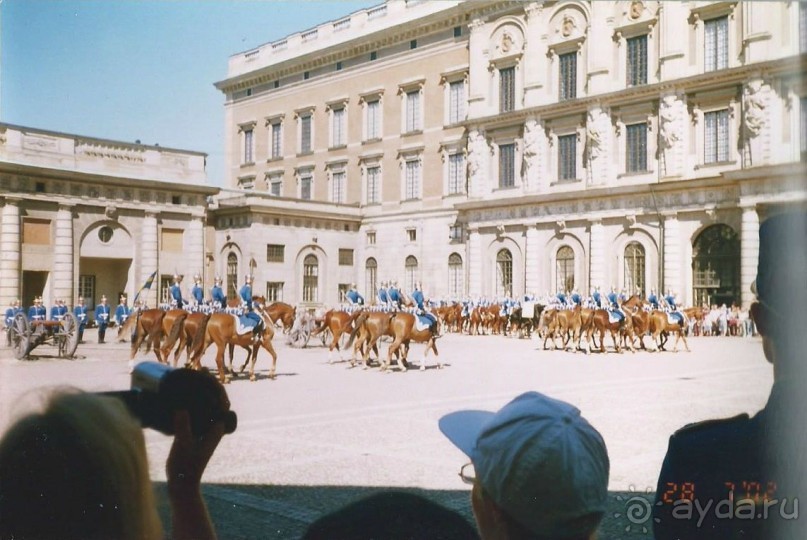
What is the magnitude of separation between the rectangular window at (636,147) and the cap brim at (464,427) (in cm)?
2067

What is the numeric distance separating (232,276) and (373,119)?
1720 mm

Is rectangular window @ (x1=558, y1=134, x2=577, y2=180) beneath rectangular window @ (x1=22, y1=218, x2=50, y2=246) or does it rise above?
above

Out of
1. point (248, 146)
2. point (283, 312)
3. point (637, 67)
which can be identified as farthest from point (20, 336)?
point (637, 67)

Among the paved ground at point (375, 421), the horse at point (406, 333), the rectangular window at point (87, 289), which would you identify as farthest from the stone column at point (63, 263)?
the horse at point (406, 333)

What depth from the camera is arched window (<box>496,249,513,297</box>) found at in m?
28.3

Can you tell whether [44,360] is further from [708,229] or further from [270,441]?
[708,229]

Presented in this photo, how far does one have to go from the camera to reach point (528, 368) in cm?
1087

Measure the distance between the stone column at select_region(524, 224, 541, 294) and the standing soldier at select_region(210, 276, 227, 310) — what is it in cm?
1995

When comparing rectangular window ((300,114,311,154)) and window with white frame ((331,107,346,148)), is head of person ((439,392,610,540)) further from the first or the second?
window with white frame ((331,107,346,148))

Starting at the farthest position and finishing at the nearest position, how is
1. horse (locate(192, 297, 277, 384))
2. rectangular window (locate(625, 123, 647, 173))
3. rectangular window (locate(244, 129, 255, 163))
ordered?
rectangular window (locate(625, 123, 647, 173)), horse (locate(192, 297, 277, 384)), rectangular window (locate(244, 129, 255, 163))

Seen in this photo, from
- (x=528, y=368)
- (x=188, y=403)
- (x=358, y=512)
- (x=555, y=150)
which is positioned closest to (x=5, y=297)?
(x=188, y=403)

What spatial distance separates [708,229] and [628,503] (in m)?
12.5

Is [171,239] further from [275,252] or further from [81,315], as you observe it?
[275,252]

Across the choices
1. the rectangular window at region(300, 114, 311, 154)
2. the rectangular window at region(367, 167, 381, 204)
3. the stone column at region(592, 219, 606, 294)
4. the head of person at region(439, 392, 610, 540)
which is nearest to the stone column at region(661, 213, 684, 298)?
the stone column at region(592, 219, 606, 294)
